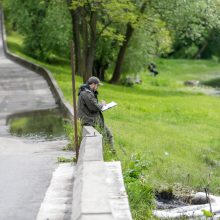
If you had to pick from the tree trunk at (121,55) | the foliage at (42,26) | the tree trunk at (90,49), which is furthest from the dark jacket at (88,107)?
the foliage at (42,26)

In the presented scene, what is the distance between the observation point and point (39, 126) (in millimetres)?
19125

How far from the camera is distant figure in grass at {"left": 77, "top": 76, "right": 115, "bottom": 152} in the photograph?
12.8 m

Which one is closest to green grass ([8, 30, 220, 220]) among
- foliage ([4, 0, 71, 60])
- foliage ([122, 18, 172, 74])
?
foliage ([122, 18, 172, 74])

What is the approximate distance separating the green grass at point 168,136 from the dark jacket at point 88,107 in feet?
3.44

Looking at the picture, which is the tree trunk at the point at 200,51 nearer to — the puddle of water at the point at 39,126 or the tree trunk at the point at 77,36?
the tree trunk at the point at 77,36

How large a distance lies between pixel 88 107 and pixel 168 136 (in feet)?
30.1

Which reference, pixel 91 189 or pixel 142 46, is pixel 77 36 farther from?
pixel 91 189

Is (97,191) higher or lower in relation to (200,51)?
higher

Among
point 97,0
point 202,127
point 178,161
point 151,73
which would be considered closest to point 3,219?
point 178,161

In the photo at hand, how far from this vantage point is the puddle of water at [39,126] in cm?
1728

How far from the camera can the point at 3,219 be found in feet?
28.3

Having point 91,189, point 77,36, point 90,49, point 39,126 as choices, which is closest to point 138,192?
point 91,189

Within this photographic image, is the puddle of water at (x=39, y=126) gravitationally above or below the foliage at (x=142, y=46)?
below

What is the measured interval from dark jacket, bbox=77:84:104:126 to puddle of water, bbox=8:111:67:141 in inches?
141
